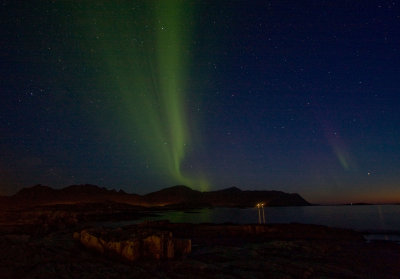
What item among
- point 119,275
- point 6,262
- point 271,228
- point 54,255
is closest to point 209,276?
point 119,275

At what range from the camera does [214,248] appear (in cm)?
2483

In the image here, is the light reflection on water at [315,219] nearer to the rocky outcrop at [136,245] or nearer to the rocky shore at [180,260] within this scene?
the rocky shore at [180,260]

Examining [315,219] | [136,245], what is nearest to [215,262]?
[136,245]

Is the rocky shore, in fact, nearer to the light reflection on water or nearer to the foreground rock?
the foreground rock

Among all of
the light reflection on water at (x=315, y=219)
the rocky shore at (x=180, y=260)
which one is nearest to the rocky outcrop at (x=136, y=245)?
the rocky shore at (x=180, y=260)

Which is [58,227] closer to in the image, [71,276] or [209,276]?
[71,276]

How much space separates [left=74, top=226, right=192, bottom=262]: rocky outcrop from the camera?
62.6 ft

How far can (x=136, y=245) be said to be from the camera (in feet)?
63.1

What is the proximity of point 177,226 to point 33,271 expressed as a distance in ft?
103

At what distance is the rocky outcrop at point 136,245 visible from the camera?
751 inches

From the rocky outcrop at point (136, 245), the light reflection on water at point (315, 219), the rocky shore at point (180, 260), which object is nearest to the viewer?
the rocky shore at point (180, 260)

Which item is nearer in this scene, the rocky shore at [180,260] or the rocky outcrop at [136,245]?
the rocky shore at [180,260]

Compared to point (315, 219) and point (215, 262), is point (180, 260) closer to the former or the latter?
point (215, 262)

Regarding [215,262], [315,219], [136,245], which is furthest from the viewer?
[315,219]
